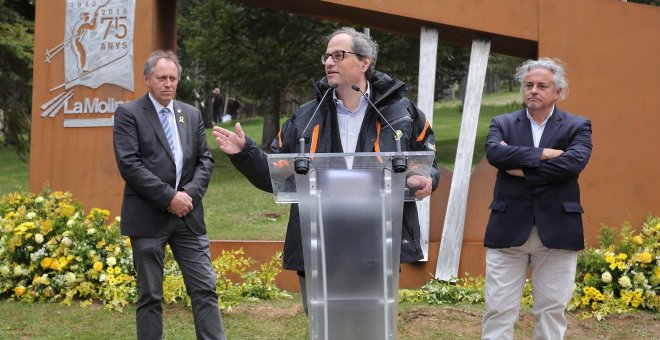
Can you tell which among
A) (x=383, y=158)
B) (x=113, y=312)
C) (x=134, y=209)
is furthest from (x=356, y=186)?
(x=113, y=312)

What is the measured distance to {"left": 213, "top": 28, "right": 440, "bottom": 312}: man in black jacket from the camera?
3.98m

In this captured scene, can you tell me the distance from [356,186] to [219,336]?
2404 millimetres

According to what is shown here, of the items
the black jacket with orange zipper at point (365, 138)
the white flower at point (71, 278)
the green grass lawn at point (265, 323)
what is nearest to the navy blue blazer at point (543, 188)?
the black jacket with orange zipper at point (365, 138)

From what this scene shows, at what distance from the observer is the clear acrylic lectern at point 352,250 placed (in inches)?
134

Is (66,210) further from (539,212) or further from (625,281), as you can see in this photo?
(625,281)

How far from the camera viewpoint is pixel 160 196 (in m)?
5.21

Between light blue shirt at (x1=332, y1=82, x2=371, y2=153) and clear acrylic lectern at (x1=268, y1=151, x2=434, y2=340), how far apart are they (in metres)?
0.65

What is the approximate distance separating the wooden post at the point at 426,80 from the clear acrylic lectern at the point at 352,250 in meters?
4.50

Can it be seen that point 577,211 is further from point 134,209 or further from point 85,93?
point 85,93

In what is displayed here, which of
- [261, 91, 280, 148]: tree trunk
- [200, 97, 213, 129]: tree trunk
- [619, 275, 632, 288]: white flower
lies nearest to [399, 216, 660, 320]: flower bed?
[619, 275, 632, 288]: white flower

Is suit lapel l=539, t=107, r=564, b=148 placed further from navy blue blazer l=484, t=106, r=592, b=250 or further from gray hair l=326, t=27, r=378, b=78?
gray hair l=326, t=27, r=378, b=78

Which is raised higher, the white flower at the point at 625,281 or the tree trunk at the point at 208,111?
the tree trunk at the point at 208,111

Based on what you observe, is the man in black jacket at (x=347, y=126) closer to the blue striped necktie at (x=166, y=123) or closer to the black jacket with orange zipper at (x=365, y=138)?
the black jacket with orange zipper at (x=365, y=138)

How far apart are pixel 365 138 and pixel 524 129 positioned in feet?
4.88
